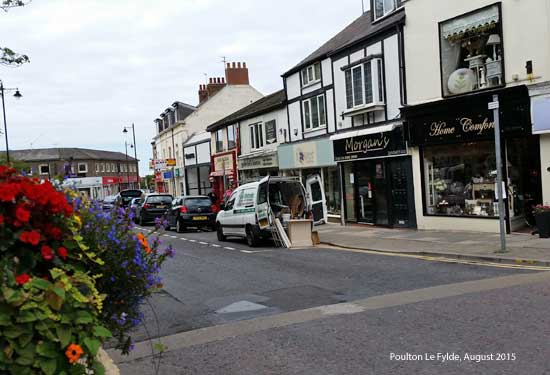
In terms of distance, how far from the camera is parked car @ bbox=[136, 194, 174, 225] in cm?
2919

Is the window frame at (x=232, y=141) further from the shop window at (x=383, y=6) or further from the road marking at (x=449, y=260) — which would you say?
the road marking at (x=449, y=260)

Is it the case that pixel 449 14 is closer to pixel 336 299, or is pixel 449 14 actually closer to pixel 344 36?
pixel 344 36

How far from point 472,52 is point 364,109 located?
460 cm

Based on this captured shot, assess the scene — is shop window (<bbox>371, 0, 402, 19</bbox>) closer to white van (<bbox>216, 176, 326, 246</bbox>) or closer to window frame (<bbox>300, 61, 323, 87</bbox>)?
window frame (<bbox>300, 61, 323, 87</bbox>)

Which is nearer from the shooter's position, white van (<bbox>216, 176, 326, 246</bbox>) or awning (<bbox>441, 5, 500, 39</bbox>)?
awning (<bbox>441, 5, 500, 39</bbox>)

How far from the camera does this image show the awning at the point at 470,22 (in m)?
14.7

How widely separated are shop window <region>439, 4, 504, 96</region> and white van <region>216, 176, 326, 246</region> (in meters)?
5.37

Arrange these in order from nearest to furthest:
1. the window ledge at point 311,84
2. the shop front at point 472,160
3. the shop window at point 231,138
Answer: the shop front at point 472,160
the window ledge at point 311,84
the shop window at point 231,138

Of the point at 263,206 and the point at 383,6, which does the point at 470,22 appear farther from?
the point at 263,206

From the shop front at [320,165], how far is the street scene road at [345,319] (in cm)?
1091

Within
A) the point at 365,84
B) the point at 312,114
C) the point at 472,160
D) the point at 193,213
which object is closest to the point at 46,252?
the point at 472,160

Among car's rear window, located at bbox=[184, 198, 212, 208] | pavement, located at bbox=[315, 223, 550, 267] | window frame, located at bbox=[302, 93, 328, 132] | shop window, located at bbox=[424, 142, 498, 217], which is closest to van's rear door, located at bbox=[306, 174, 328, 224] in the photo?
pavement, located at bbox=[315, 223, 550, 267]

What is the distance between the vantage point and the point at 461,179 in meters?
16.5

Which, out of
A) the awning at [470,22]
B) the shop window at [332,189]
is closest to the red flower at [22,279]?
the awning at [470,22]
